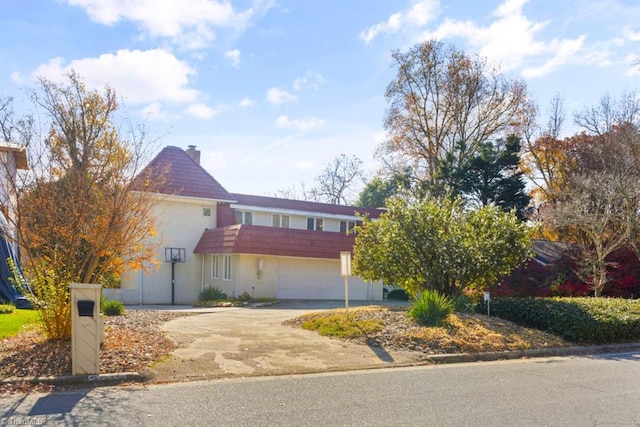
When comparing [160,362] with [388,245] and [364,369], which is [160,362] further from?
[388,245]

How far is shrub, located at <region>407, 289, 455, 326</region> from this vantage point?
1237 centimetres

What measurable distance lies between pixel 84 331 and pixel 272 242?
1713 cm

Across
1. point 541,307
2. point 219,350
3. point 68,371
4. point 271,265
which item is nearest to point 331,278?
point 271,265

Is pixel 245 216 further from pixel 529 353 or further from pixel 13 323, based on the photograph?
pixel 529 353

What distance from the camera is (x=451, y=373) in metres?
9.22

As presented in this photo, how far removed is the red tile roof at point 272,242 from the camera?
79.9 ft

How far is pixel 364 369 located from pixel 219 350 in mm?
2954

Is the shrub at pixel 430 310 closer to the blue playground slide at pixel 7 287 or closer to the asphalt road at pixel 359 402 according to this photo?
the asphalt road at pixel 359 402

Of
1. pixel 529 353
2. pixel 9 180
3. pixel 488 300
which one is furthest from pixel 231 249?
pixel 529 353

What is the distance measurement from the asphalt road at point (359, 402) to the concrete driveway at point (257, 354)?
556mm

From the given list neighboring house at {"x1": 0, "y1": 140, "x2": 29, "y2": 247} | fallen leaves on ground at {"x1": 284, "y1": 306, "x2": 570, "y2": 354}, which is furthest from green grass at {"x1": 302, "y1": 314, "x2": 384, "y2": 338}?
neighboring house at {"x1": 0, "y1": 140, "x2": 29, "y2": 247}

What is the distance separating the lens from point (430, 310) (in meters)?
12.4

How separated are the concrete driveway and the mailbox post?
968 millimetres

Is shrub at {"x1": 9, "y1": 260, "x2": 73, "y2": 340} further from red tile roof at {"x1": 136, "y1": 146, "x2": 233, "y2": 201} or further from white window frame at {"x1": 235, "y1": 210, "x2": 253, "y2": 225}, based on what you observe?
white window frame at {"x1": 235, "y1": 210, "x2": 253, "y2": 225}
